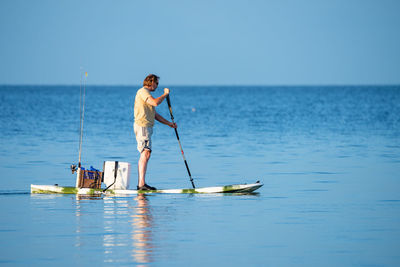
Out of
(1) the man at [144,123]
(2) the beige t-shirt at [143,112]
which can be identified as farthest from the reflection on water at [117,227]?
(2) the beige t-shirt at [143,112]

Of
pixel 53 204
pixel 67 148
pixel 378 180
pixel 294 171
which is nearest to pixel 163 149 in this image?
pixel 67 148

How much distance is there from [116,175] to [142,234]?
12.1 feet

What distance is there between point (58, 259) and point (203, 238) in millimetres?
1735

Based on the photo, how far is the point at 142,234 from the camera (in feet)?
30.0

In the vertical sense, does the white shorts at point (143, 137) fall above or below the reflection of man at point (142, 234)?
above

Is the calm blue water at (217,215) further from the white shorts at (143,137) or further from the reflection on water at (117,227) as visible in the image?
the white shorts at (143,137)

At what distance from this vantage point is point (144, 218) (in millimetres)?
10242

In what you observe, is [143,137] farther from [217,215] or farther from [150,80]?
[217,215]

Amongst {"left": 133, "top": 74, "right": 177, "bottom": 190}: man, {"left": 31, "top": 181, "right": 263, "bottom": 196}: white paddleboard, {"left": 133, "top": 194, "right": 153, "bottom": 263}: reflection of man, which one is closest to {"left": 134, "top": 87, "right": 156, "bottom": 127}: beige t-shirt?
{"left": 133, "top": 74, "right": 177, "bottom": 190}: man

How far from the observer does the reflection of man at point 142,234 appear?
319 inches

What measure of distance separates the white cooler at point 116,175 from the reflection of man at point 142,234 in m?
1.10

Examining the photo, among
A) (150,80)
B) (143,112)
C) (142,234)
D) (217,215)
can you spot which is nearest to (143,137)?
(143,112)

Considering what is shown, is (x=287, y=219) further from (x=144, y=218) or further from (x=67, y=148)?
(x=67, y=148)

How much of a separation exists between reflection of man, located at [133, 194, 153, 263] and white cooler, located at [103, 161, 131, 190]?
3.60 feet
